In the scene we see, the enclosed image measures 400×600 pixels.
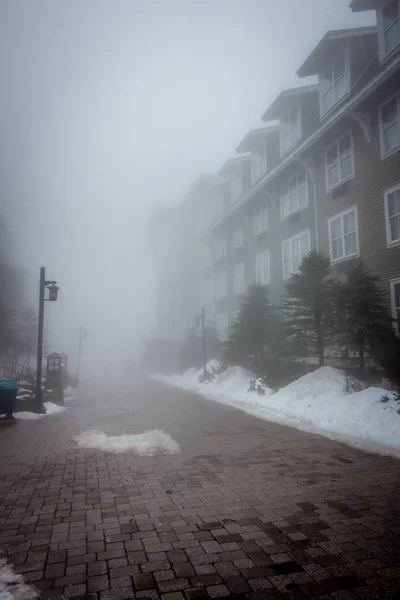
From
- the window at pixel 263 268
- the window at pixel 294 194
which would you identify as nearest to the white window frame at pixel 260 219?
the window at pixel 263 268

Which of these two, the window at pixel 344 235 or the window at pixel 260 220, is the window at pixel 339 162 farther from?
the window at pixel 260 220

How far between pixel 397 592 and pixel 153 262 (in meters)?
69.1

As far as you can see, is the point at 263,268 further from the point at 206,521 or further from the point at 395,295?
the point at 206,521

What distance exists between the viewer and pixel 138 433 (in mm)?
9570

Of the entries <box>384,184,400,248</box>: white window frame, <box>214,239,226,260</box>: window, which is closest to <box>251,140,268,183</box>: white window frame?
<box>214,239,226,260</box>: window

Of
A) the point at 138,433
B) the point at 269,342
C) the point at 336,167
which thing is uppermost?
the point at 336,167

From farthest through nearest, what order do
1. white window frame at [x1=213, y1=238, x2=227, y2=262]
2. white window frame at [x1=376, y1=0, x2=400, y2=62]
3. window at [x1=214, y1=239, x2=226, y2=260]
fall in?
1. window at [x1=214, y1=239, x2=226, y2=260]
2. white window frame at [x1=213, y1=238, x2=227, y2=262]
3. white window frame at [x1=376, y1=0, x2=400, y2=62]

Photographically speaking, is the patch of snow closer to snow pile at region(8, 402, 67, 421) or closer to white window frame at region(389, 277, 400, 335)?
snow pile at region(8, 402, 67, 421)

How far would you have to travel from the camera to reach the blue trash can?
1242 centimetres

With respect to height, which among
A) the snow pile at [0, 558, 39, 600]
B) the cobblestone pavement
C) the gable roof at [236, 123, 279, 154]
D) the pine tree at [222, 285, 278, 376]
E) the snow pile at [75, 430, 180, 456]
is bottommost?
the snow pile at [75, 430, 180, 456]

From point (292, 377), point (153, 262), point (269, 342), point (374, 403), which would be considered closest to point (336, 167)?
point (269, 342)

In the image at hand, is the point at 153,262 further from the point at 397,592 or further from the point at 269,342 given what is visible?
the point at 397,592

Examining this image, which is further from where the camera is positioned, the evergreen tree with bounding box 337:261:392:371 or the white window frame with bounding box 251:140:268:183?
the white window frame with bounding box 251:140:268:183

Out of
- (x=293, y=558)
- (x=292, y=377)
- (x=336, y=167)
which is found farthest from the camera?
(x=336, y=167)
